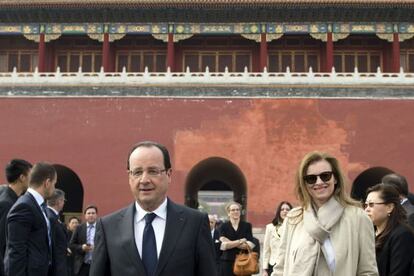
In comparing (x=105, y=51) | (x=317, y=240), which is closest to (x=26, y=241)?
(x=317, y=240)

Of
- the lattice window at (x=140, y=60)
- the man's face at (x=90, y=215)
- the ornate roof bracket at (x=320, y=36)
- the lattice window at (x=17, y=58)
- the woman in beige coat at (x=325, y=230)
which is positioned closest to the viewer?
the woman in beige coat at (x=325, y=230)

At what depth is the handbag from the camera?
6641 mm

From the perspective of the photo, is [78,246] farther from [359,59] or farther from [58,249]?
[359,59]

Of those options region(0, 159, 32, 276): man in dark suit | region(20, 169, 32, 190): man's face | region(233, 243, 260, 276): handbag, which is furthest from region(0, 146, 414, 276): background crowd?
region(233, 243, 260, 276): handbag

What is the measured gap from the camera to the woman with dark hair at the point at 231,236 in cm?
684

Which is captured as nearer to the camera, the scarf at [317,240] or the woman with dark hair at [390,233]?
the scarf at [317,240]

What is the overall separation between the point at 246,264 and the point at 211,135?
9.68 m

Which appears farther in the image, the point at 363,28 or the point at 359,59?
the point at 359,59

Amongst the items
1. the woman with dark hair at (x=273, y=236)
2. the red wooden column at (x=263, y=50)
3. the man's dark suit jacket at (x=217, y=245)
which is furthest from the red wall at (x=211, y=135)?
the woman with dark hair at (x=273, y=236)

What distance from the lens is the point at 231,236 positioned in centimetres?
691

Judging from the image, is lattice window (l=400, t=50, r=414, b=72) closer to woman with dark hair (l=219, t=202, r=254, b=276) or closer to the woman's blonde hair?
woman with dark hair (l=219, t=202, r=254, b=276)

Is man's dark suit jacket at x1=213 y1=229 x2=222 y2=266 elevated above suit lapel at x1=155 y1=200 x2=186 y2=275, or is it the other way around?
suit lapel at x1=155 y1=200 x2=186 y2=275

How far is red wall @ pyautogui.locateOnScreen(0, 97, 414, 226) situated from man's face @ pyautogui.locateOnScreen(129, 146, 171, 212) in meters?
13.1

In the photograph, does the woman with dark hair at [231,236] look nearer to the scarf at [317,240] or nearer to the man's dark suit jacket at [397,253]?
the man's dark suit jacket at [397,253]
